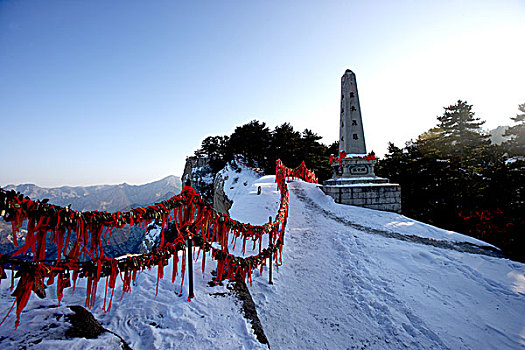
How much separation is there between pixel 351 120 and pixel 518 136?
1562 cm

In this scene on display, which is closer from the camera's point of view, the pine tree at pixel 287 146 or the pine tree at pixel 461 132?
the pine tree at pixel 461 132

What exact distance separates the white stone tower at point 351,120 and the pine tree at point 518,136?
1412 centimetres

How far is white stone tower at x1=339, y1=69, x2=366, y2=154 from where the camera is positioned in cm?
1530

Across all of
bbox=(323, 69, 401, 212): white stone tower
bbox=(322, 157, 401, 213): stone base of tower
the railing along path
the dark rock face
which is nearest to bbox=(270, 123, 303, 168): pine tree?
bbox=(323, 69, 401, 212): white stone tower

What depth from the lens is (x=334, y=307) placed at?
4.28m

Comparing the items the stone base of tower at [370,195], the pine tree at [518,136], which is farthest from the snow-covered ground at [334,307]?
the pine tree at [518,136]

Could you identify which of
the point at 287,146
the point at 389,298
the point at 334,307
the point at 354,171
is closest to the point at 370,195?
the point at 354,171

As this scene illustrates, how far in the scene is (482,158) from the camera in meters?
19.9

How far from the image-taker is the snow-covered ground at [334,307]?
281cm

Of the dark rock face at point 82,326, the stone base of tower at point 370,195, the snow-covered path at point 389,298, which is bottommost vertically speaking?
the snow-covered path at point 389,298

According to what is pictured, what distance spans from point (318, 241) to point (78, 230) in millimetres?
7129

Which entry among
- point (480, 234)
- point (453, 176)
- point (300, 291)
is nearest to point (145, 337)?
point (300, 291)

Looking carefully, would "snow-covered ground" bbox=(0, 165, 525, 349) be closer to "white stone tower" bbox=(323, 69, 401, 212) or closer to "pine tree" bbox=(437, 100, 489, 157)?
"white stone tower" bbox=(323, 69, 401, 212)

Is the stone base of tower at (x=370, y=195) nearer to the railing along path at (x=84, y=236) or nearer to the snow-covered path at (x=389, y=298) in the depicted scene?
the snow-covered path at (x=389, y=298)
